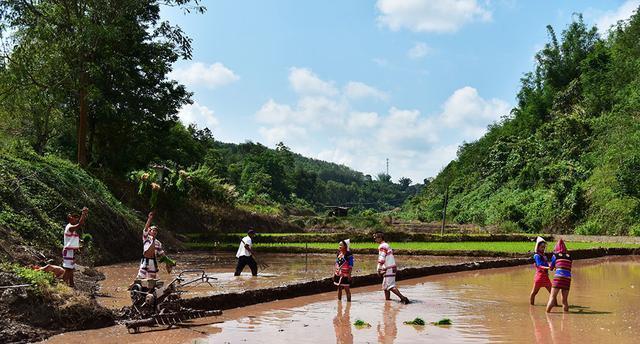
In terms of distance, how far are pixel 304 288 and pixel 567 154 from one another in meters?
45.7

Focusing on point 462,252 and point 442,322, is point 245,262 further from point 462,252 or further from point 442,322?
point 462,252

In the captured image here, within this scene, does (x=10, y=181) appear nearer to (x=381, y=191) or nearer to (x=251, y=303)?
(x=251, y=303)

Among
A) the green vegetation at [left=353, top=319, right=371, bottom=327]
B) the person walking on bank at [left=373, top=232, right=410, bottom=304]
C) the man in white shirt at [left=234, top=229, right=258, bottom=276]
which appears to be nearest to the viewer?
the green vegetation at [left=353, top=319, right=371, bottom=327]

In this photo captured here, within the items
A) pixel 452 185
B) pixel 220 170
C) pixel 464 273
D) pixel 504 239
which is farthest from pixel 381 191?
pixel 464 273

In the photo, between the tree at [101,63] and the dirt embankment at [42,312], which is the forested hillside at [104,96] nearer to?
the tree at [101,63]

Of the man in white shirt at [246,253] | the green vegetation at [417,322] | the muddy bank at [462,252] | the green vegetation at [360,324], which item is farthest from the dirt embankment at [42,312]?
the muddy bank at [462,252]

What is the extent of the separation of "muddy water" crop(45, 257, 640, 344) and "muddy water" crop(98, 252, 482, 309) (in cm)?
219

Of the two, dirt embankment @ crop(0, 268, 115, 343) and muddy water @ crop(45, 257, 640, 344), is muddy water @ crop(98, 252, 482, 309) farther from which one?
muddy water @ crop(45, 257, 640, 344)

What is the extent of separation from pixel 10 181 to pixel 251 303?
1095cm

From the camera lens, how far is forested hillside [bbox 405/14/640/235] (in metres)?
43.2

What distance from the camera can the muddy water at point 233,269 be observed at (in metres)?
15.8

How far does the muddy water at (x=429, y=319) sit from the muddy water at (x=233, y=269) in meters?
2.19

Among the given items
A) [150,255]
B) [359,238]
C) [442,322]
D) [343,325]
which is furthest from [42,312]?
[359,238]

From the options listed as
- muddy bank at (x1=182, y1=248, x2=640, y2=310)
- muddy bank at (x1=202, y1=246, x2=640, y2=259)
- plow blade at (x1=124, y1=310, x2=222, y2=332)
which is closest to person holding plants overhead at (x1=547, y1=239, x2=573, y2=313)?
muddy bank at (x1=182, y1=248, x2=640, y2=310)
